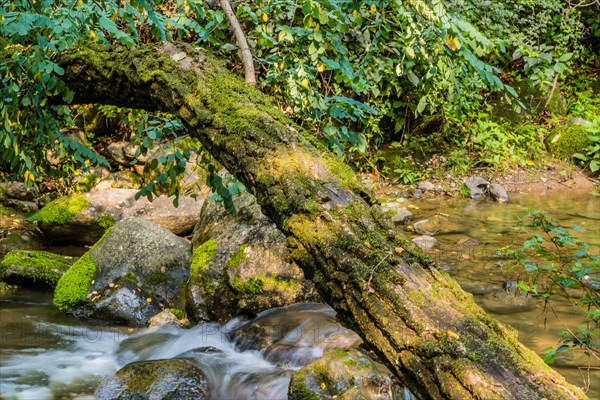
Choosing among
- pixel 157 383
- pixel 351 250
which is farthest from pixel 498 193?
pixel 351 250

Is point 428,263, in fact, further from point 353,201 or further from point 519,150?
point 519,150

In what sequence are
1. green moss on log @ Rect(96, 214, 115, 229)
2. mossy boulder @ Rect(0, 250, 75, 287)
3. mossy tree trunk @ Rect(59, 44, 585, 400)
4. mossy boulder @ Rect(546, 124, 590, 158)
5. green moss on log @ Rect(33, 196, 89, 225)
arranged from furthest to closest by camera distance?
mossy boulder @ Rect(546, 124, 590, 158)
green moss on log @ Rect(96, 214, 115, 229)
green moss on log @ Rect(33, 196, 89, 225)
mossy boulder @ Rect(0, 250, 75, 287)
mossy tree trunk @ Rect(59, 44, 585, 400)

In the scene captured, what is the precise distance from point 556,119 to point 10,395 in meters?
10.6

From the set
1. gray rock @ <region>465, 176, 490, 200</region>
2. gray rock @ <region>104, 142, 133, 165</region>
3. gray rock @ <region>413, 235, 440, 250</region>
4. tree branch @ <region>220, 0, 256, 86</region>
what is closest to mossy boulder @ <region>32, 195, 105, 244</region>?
gray rock @ <region>104, 142, 133, 165</region>

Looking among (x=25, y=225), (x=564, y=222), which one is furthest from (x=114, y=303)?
(x=564, y=222)

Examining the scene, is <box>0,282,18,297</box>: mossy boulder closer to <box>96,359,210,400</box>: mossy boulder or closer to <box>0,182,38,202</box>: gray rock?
<box>96,359,210,400</box>: mossy boulder

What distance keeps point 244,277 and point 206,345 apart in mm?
666

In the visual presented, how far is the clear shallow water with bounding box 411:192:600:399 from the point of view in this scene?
452 centimetres

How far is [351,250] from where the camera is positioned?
1.89m

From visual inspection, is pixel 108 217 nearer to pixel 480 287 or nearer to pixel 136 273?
pixel 136 273

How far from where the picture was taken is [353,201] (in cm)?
204

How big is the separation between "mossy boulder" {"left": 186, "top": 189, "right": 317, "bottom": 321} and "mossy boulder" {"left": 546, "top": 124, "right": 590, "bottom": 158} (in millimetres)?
7483

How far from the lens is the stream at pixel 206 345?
14.7ft

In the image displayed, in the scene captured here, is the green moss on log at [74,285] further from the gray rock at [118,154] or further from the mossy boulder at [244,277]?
the gray rock at [118,154]
